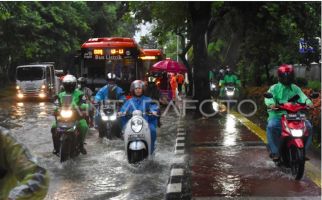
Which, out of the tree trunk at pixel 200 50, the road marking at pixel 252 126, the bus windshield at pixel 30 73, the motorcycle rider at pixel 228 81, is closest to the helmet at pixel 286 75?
the road marking at pixel 252 126

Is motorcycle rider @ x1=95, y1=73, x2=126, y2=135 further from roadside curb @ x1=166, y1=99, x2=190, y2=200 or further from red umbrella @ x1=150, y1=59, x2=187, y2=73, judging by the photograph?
red umbrella @ x1=150, y1=59, x2=187, y2=73

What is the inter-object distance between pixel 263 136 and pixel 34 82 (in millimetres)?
19968

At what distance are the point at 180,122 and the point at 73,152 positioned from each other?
24.4 ft

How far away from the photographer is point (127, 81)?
20109 millimetres

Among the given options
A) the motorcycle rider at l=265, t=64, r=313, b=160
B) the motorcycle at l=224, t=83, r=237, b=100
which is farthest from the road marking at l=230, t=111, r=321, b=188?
the motorcycle at l=224, t=83, r=237, b=100

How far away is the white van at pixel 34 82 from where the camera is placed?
30.1 metres

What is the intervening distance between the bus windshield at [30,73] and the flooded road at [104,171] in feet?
55.6

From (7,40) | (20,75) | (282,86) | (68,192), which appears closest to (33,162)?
(68,192)

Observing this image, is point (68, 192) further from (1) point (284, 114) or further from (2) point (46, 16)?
(2) point (46, 16)

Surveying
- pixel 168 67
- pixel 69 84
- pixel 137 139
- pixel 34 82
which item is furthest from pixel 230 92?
pixel 137 139

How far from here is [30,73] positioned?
101 feet

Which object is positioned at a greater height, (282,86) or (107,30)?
(107,30)

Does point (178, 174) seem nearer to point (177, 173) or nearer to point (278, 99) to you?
point (177, 173)

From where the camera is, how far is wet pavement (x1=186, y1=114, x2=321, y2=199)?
701cm
